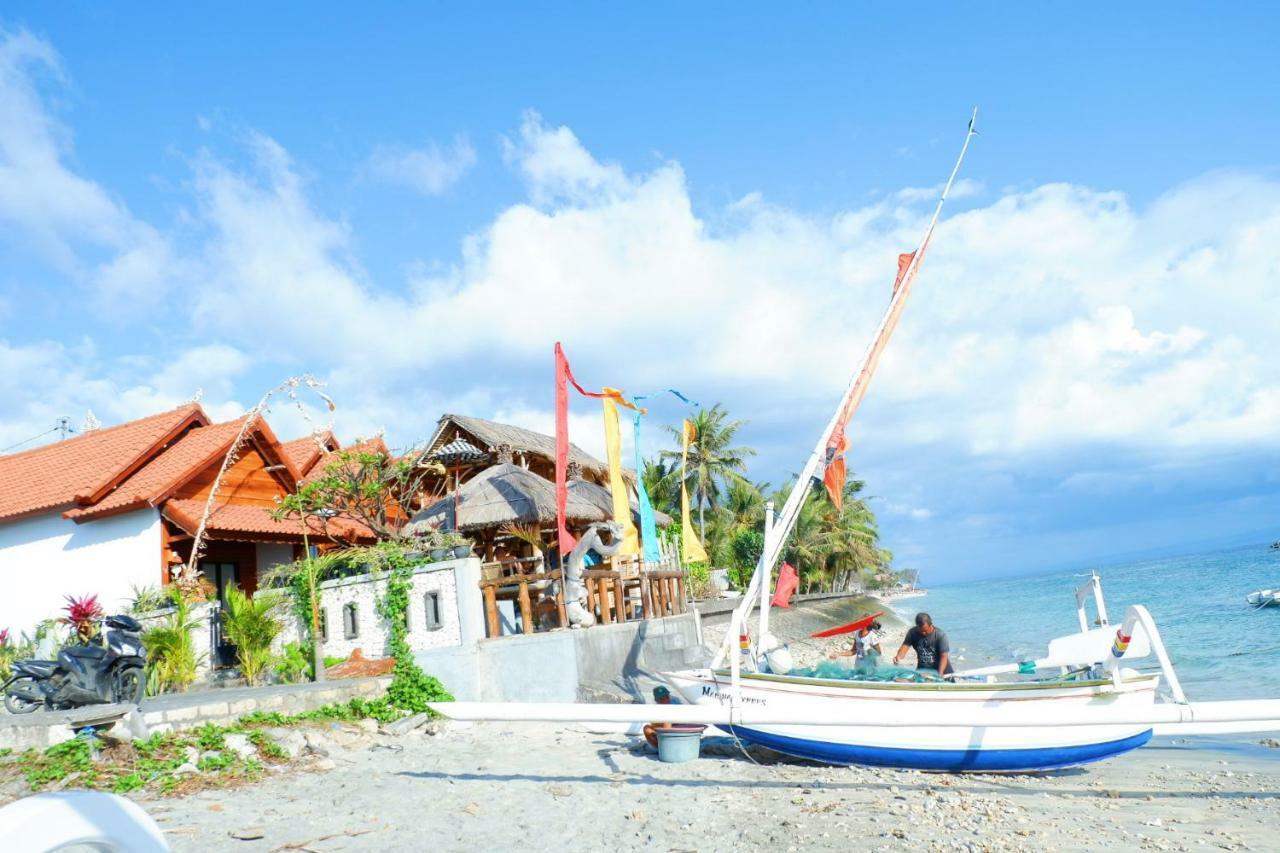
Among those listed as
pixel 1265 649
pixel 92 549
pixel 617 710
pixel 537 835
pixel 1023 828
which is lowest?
pixel 1265 649

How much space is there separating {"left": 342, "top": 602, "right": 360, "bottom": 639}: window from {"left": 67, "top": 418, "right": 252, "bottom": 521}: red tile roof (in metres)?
5.11

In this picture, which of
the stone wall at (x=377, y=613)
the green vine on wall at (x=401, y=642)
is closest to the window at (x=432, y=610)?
the stone wall at (x=377, y=613)

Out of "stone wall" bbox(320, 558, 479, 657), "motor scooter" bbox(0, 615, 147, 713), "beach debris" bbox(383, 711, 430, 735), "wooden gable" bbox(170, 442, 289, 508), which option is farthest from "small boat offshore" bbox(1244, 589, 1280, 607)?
"motor scooter" bbox(0, 615, 147, 713)

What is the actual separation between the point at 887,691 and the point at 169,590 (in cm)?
1077

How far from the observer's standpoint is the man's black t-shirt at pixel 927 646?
1145cm

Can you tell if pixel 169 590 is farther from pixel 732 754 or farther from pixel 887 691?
pixel 887 691

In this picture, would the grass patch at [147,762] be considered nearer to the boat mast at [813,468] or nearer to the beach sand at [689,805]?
the beach sand at [689,805]

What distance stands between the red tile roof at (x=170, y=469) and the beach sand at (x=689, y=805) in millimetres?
8251

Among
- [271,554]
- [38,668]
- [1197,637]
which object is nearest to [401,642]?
[38,668]

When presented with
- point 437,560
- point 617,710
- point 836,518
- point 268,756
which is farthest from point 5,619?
point 836,518

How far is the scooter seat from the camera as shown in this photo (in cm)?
980

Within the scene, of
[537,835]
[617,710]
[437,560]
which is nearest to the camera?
[537,835]

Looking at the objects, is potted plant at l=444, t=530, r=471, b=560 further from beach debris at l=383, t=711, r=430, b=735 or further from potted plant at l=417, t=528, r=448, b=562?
beach debris at l=383, t=711, r=430, b=735

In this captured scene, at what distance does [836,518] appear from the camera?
4972cm
